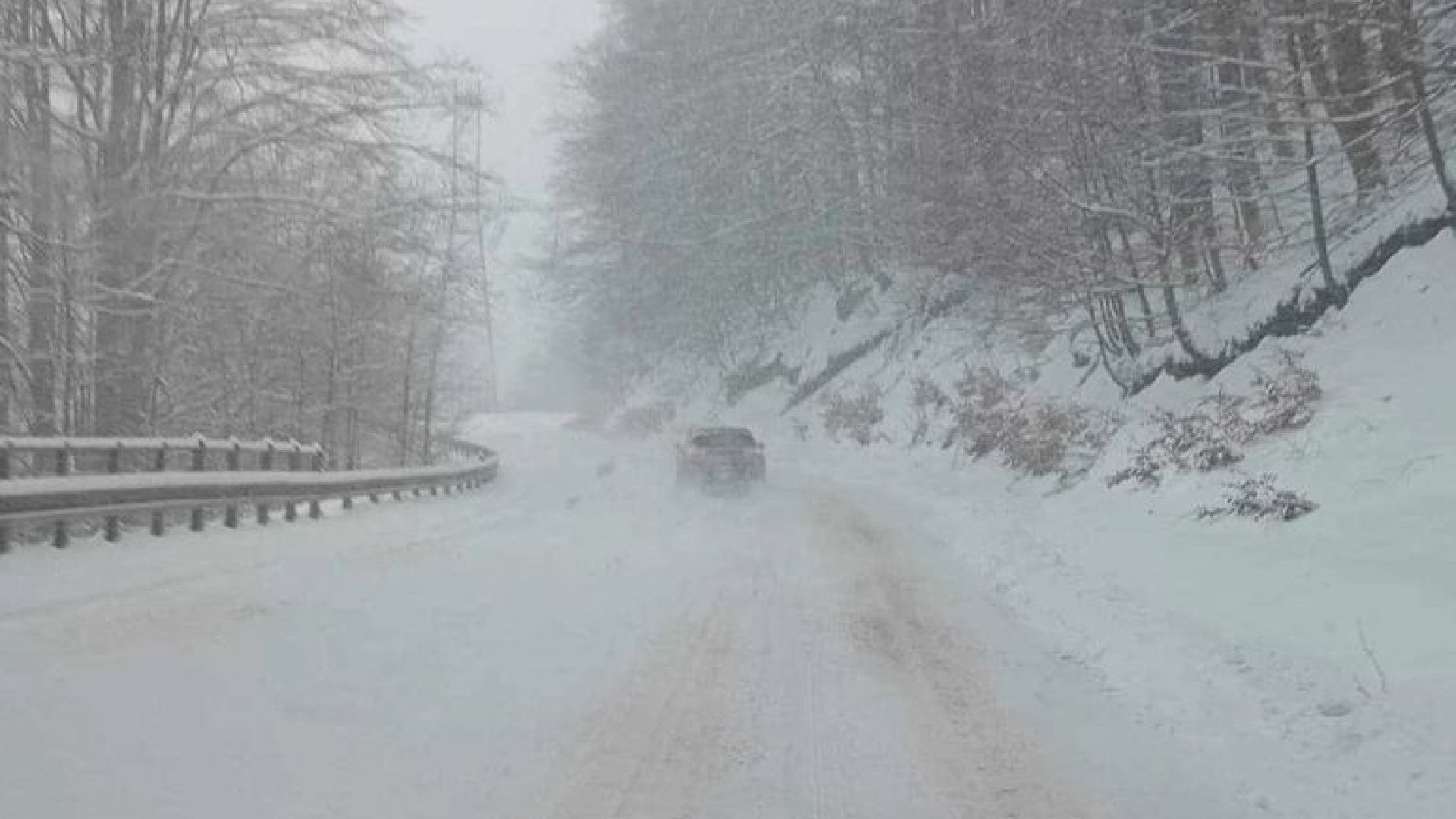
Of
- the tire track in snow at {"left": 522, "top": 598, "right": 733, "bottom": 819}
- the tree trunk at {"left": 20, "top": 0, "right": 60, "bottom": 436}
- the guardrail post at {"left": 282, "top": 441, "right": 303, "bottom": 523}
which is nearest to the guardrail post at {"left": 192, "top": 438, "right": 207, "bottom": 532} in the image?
the guardrail post at {"left": 282, "top": 441, "right": 303, "bottom": 523}

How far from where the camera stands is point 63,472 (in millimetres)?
11211

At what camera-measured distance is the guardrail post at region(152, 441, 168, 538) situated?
12.3 m

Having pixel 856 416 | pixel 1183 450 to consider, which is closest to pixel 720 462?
pixel 1183 450

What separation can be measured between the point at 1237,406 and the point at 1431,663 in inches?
327

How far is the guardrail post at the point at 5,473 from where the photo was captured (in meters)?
9.81

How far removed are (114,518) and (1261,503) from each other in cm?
1124

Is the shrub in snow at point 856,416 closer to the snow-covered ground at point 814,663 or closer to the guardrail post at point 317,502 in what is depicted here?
the guardrail post at point 317,502

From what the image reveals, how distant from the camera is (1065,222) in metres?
18.1

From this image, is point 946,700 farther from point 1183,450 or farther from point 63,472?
point 63,472

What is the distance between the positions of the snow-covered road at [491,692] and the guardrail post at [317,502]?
4147 mm

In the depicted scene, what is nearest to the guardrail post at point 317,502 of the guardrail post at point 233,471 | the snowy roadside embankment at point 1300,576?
the guardrail post at point 233,471

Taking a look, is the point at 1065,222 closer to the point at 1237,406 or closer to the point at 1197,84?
the point at 1197,84

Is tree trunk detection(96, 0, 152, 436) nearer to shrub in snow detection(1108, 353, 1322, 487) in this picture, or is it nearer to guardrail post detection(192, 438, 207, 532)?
guardrail post detection(192, 438, 207, 532)

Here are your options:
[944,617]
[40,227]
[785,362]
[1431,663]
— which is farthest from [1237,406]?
[785,362]
